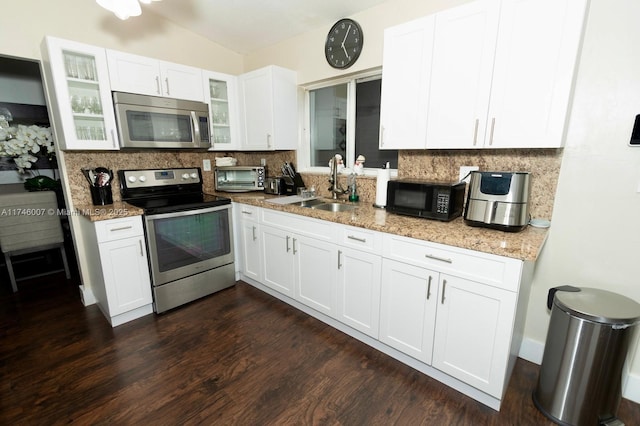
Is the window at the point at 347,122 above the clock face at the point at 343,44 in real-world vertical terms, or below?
below

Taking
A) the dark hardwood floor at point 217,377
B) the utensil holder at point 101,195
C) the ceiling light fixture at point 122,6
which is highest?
the ceiling light fixture at point 122,6

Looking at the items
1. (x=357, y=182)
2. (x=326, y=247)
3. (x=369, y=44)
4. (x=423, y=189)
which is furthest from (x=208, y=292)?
(x=369, y=44)

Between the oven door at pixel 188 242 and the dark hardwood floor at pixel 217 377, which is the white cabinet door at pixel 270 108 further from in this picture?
the dark hardwood floor at pixel 217 377

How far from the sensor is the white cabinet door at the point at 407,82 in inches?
71.9

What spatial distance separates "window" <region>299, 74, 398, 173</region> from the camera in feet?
8.73

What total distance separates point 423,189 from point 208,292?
2150mm

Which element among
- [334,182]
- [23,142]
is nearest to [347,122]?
[334,182]

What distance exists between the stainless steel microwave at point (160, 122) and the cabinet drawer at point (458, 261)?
83.4 inches

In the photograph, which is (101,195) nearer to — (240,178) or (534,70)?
(240,178)

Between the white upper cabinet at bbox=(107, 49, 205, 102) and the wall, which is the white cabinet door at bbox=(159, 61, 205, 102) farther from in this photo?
the wall

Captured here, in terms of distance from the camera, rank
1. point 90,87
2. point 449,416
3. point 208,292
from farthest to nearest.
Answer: point 208,292, point 90,87, point 449,416

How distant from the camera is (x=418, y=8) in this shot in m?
2.09

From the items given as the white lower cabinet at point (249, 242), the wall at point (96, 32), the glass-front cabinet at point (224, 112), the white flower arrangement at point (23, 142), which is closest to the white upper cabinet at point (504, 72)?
the white lower cabinet at point (249, 242)

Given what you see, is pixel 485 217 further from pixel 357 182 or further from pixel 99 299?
pixel 99 299
